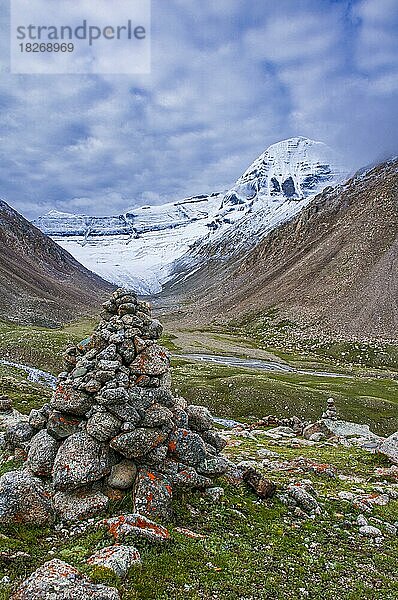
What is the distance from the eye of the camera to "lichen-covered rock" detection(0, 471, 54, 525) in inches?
787

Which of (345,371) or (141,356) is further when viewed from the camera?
(345,371)

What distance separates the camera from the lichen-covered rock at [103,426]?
23.8 metres

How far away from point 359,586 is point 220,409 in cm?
5451

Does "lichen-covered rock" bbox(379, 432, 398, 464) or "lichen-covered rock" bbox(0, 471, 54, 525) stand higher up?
"lichen-covered rock" bbox(0, 471, 54, 525)

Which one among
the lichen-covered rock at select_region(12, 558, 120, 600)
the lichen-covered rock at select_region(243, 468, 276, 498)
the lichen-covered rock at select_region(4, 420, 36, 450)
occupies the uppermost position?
the lichen-covered rock at select_region(4, 420, 36, 450)

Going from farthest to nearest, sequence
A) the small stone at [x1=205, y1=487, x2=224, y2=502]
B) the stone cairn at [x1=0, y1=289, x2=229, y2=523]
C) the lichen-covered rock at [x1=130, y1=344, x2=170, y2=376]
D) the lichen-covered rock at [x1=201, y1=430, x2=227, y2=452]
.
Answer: the lichen-covered rock at [x1=201, y1=430, x2=227, y2=452]
the lichen-covered rock at [x1=130, y1=344, x2=170, y2=376]
the small stone at [x1=205, y1=487, x2=224, y2=502]
the stone cairn at [x1=0, y1=289, x2=229, y2=523]

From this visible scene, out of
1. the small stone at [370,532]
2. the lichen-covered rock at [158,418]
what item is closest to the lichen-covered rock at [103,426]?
the lichen-covered rock at [158,418]

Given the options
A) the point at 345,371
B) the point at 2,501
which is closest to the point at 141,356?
the point at 2,501

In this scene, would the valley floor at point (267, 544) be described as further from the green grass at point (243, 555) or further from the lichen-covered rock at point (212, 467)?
the lichen-covered rock at point (212, 467)

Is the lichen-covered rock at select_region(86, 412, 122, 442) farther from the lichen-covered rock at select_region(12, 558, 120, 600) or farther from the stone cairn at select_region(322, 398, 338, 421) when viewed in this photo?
the stone cairn at select_region(322, 398, 338, 421)

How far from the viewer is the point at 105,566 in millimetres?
16234

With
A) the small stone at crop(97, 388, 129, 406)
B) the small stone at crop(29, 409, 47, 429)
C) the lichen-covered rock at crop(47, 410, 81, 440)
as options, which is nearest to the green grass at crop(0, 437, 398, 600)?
the small stone at crop(97, 388, 129, 406)

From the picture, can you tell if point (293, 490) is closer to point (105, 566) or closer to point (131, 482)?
point (131, 482)

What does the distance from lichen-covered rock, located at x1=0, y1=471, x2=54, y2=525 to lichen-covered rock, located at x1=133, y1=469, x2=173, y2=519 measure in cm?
410
